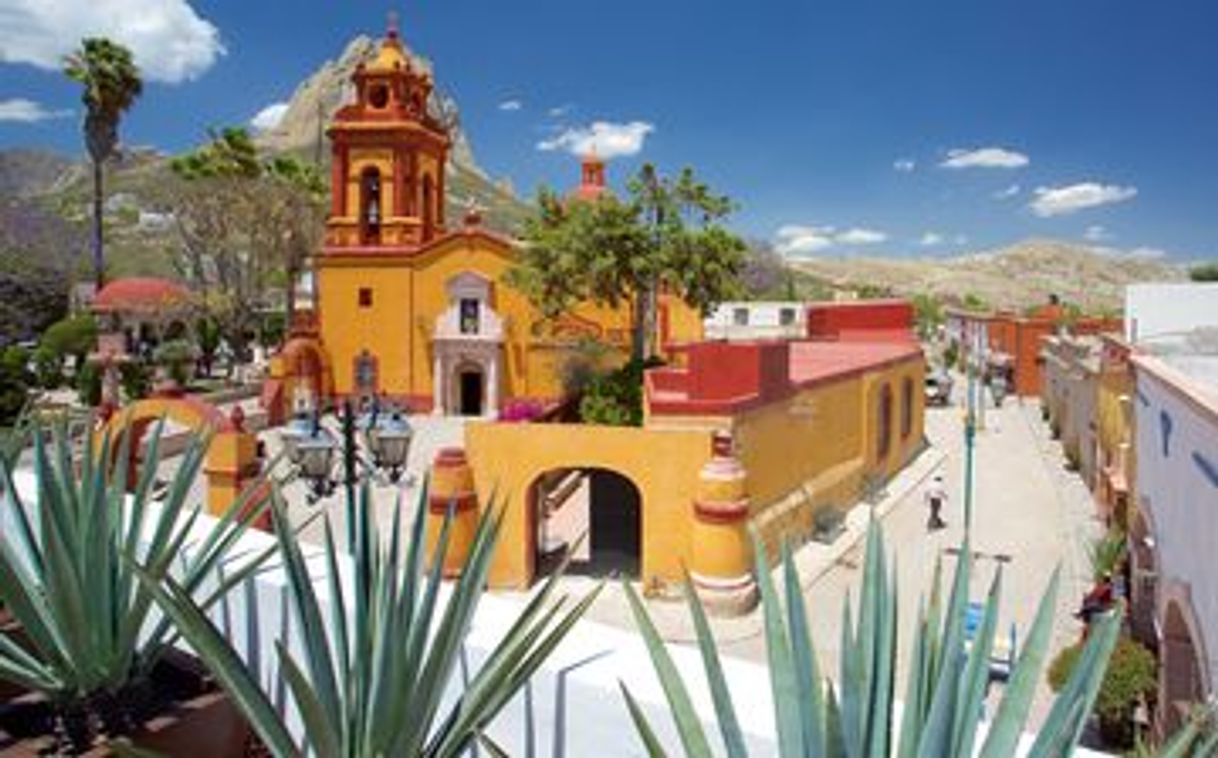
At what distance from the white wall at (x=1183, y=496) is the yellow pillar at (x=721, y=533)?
486 centimetres

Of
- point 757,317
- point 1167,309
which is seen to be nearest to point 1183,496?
point 1167,309

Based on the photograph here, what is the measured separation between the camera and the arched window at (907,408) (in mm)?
24250

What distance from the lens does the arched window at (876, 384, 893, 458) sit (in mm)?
→ 21703

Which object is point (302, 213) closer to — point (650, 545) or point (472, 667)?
point (650, 545)

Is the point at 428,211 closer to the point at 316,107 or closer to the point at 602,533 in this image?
the point at 602,533

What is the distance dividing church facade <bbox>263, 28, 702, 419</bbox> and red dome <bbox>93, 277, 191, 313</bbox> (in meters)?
9.89

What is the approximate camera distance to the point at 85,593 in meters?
4.22

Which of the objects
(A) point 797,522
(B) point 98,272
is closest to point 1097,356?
(A) point 797,522

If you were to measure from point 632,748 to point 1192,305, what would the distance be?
19856 mm

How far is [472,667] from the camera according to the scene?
3994 mm

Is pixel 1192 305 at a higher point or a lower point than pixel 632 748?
higher

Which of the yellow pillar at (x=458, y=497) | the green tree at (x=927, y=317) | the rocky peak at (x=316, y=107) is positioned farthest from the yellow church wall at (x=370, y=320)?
the rocky peak at (x=316, y=107)

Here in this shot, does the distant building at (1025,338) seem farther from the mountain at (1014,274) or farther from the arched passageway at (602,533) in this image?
the mountain at (1014,274)

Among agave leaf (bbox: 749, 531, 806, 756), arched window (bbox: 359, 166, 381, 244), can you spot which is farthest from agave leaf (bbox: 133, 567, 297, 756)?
arched window (bbox: 359, 166, 381, 244)
